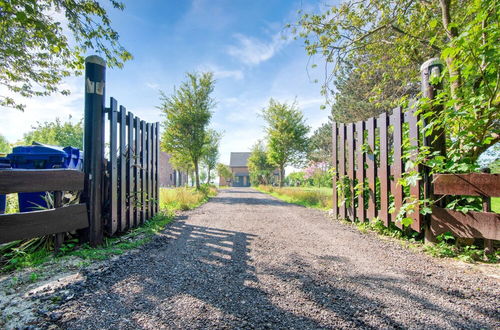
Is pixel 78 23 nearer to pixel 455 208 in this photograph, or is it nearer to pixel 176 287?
pixel 176 287

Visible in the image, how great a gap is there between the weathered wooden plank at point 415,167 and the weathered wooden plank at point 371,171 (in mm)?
940

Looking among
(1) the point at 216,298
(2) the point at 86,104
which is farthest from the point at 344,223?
(2) the point at 86,104

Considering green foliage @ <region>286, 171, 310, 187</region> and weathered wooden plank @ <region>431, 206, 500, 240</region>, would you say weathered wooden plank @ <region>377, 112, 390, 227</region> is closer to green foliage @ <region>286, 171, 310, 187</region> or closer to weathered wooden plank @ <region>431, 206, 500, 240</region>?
weathered wooden plank @ <region>431, 206, 500, 240</region>

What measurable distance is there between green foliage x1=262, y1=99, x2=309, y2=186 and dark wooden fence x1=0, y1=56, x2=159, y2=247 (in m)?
13.4

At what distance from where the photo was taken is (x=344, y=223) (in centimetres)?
530

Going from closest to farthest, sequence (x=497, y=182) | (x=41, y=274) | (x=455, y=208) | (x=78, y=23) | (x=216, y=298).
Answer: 1. (x=216, y=298)
2. (x=41, y=274)
3. (x=497, y=182)
4. (x=455, y=208)
5. (x=78, y=23)

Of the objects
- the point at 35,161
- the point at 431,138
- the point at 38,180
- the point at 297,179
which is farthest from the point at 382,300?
the point at 297,179

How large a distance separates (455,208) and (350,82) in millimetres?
17744

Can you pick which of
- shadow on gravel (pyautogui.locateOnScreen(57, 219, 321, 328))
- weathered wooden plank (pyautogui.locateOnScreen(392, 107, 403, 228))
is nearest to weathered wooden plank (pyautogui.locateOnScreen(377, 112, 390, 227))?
weathered wooden plank (pyautogui.locateOnScreen(392, 107, 403, 228))

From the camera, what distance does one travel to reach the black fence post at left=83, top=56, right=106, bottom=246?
3.30m

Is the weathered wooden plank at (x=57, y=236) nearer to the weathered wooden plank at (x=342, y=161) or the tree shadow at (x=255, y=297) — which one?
the tree shadow at (x=255, y=297)

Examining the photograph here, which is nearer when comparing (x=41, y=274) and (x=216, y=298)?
(x=216, y=298)

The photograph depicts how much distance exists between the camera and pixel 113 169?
3707mm

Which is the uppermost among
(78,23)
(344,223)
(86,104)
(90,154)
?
(78,23)
